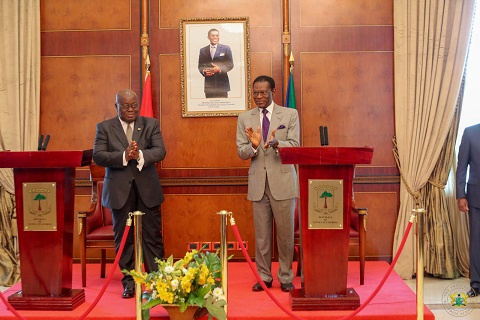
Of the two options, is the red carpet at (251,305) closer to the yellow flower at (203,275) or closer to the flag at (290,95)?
the yellow flower at (203,275)

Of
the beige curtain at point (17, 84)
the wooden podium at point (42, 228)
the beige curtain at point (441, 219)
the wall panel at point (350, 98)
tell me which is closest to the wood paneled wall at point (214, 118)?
the wall panel at point (350, 98)

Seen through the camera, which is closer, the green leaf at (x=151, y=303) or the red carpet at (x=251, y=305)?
the green leaf at (x=151, y=303)

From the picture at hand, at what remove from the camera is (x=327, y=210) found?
158 inches

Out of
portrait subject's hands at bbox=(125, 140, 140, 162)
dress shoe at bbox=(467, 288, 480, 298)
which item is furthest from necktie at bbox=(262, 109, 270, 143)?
dress shoe at bbox=(467, 288, 480, 298)

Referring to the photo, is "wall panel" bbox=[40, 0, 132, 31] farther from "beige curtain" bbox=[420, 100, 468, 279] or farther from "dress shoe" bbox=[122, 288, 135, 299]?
"beige curtain" bbox=[420, 100, 468, 279]

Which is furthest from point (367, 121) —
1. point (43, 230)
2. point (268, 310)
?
point (43, 230)

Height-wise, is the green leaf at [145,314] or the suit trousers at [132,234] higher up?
the suit trousers at [132,234]

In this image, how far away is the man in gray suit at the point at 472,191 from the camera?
16.4ft

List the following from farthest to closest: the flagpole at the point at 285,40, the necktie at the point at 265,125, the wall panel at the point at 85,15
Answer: the wall panel at the point at 85,15 < the flagpole at the point at 285,40 < the necktie at the point at 265,125

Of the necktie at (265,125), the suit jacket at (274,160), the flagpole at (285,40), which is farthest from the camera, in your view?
the flagpole at (285,40)

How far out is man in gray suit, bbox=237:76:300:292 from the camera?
4504mm

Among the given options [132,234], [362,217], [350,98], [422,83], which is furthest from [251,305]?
[422,83]

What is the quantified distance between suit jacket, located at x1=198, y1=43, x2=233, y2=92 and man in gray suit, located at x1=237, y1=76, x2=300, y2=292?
1369 millimetres

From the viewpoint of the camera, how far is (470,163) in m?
5.14
